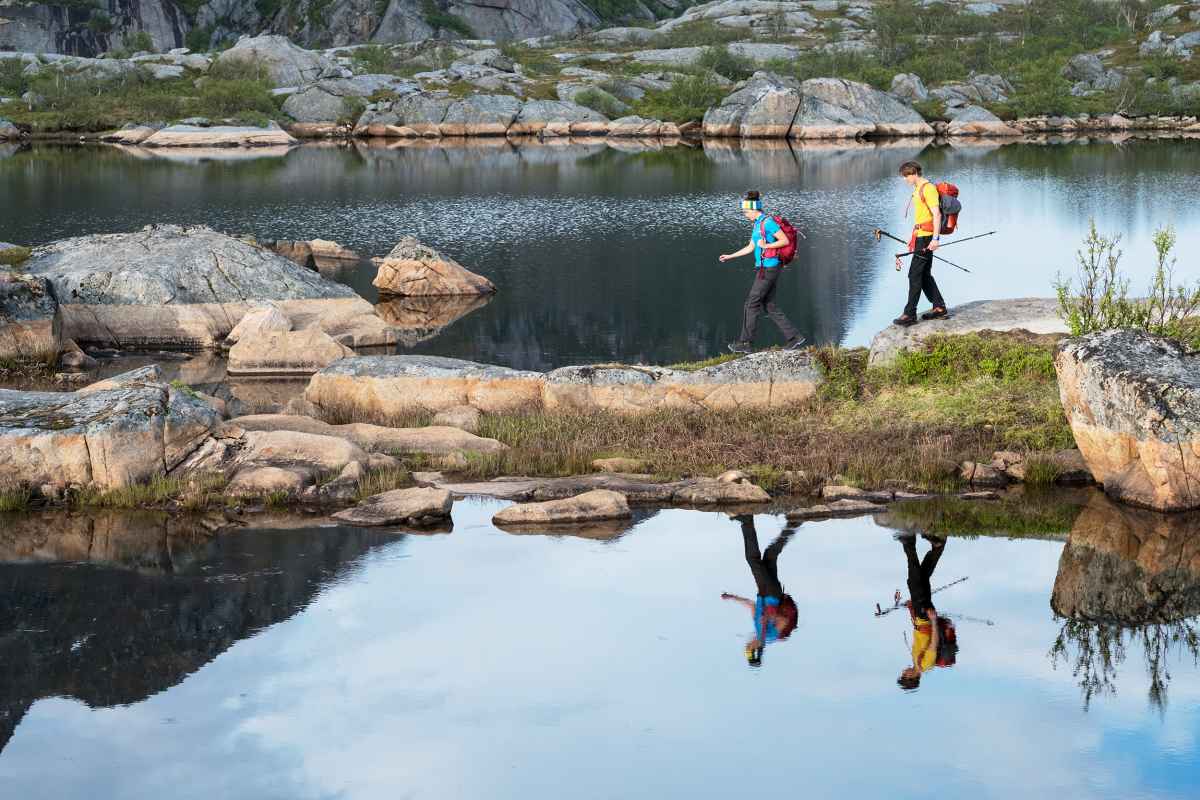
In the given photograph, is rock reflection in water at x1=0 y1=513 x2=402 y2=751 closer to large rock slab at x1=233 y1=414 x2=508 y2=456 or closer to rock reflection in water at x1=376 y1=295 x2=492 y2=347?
large rock slab at x1=233 y1=414 x2=508 y2=456

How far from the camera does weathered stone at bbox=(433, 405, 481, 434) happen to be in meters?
21.7

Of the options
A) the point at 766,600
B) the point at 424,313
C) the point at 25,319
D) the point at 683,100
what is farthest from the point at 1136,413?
the point at 683,100

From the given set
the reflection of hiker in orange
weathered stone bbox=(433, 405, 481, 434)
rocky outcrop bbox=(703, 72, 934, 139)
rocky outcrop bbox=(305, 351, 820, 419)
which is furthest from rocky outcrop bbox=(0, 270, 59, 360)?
rocky outcrop bbox=(703, 72, 934, 139)

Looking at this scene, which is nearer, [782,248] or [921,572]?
[921,572]

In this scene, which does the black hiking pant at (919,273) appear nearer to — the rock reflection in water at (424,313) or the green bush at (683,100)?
the rock reflection in water at (424,313)

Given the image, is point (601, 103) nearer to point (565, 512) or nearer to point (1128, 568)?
point (565, 512)

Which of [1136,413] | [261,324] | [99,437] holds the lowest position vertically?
[261,324]

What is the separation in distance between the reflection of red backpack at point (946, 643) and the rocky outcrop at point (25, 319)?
2228 cm

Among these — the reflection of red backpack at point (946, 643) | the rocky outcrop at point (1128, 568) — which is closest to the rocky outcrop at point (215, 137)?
the rocky outcrop at point (1128, 568)

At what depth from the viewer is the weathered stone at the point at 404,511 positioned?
16.9 meters

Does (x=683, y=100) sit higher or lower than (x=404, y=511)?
higher

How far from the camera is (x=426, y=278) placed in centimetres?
3984

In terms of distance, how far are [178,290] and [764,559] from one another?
21585 millimetres

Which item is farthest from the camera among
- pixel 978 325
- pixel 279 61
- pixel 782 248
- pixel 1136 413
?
pixel 279 61
